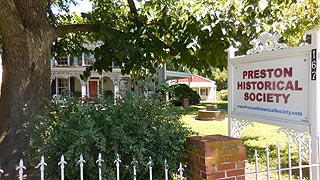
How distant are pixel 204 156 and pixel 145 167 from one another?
0.64 meters

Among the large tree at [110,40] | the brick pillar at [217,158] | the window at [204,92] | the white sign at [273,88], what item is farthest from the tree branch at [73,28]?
the window at [204,92]

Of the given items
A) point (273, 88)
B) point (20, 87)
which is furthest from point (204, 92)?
point (273, 88)

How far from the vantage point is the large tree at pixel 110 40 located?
4.92m

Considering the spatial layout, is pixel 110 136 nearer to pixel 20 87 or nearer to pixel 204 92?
pixel 20 87

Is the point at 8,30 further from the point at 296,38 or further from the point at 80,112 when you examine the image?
the point at 296,38

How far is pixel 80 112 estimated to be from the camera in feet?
10.1

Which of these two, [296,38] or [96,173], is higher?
[296,38]

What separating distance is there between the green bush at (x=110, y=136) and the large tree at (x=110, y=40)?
27.3 inches

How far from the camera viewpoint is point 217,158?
10.1 ft

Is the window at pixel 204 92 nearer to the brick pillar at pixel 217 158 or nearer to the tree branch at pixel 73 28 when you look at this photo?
the tree branch at pixel 73 28

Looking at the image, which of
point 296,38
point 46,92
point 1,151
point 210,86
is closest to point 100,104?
point 46,92

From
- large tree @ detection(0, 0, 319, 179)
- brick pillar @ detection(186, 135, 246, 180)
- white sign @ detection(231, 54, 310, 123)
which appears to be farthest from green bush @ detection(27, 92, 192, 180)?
white sign @ detection(231, 54, 310, 123)

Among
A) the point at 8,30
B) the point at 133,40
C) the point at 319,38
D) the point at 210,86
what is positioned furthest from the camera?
the point at 210,86

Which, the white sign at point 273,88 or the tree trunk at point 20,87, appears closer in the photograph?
the white sign at point 273,88
